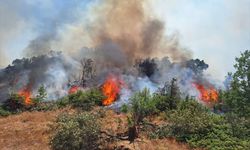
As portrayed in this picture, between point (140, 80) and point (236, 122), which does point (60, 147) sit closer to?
point (236, 122)

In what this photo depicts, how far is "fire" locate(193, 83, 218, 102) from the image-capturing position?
64456 millimetres

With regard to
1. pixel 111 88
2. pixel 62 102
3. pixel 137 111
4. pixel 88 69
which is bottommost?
pixel 137 111

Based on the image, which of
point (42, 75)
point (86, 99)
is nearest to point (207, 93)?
point (86, 99)

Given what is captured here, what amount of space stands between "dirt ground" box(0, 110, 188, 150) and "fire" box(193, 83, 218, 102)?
17.7 metres

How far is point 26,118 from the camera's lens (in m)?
52.6

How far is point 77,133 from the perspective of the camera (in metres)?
35.9

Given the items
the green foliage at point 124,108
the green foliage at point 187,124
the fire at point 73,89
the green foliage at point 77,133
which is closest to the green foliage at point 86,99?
the green foliage at point 124,108

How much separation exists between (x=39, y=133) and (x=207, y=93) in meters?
32.5

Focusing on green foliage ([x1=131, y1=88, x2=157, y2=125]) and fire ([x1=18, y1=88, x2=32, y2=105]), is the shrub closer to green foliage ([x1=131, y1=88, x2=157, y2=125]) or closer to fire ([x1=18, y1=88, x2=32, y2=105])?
green foliage ([x1=131, y1=88, x2=157, y2=125])

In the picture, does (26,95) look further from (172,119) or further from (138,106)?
(172,119)

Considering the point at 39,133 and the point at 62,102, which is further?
the point at 62,102

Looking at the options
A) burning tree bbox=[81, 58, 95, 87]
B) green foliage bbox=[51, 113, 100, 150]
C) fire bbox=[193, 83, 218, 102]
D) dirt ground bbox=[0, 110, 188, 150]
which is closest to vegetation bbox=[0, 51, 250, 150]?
green foliage bbox=[51, 113, 100, 150]

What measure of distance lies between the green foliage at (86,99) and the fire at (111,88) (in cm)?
110

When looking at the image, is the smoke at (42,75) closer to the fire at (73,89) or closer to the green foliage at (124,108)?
the fire at (73,89)
